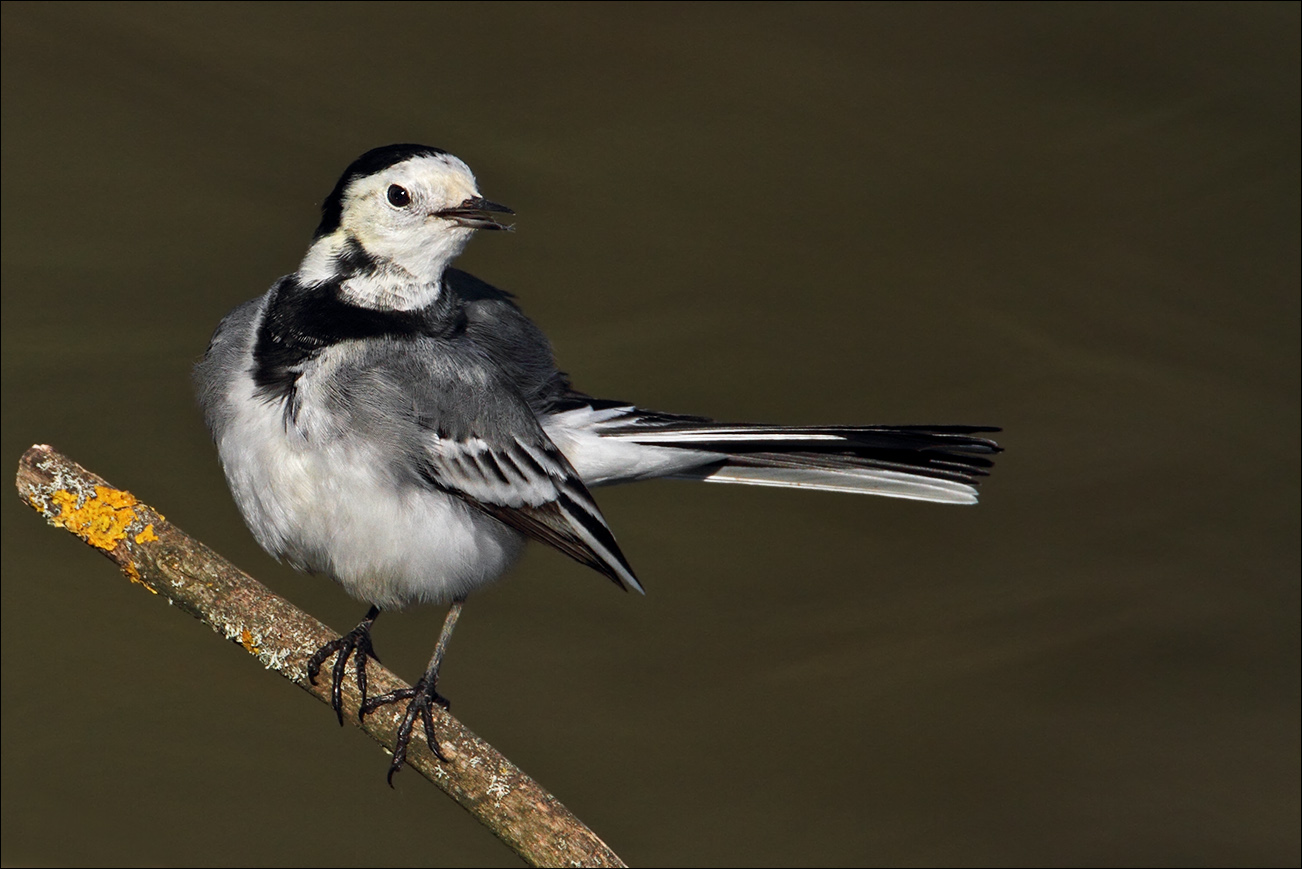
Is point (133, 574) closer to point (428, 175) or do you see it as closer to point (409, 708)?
point (409, 708)

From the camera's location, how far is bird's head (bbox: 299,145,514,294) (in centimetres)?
260

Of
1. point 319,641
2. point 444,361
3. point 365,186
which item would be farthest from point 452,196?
point 319,641

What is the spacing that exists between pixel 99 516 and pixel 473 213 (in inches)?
36.0

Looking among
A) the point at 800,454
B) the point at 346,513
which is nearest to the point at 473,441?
the point at 346,513

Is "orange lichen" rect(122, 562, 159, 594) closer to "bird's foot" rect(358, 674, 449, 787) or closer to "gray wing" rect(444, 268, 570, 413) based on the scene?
"bird's foot" rect(358, 674, 449, 787)

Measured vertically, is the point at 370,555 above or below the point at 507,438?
below

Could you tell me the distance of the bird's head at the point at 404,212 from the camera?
8.53 ft

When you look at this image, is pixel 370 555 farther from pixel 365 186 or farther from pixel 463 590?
pixel 365 186

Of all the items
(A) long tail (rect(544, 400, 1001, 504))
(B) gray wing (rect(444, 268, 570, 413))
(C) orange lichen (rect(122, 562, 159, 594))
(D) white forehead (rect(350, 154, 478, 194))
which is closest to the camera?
(D) white forehead (rect(350, 154, 478, 194))

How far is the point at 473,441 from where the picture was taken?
2773 millimetres

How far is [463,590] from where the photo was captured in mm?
2871

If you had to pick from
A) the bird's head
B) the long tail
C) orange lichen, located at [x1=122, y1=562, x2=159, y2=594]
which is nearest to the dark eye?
the bird's head

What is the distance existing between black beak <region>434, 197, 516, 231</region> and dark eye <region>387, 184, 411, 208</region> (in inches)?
2.2

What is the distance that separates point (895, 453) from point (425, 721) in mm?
1060
